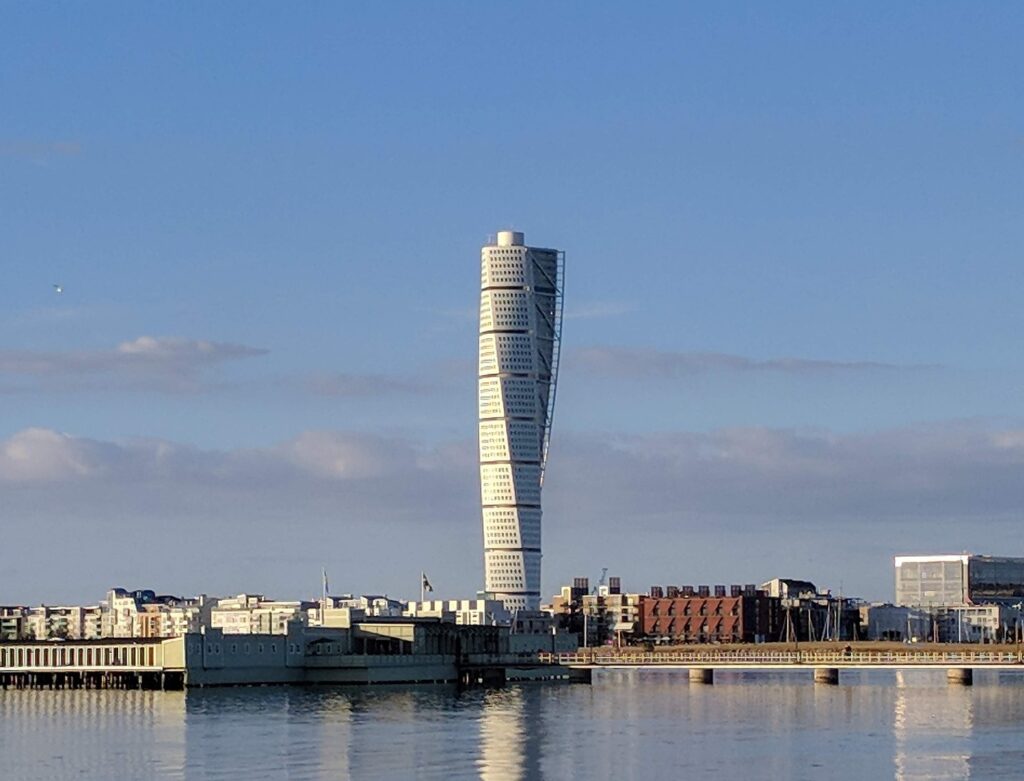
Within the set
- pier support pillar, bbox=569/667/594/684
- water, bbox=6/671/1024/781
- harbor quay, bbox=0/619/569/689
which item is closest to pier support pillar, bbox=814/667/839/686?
water, bbox=6/671/1024/781

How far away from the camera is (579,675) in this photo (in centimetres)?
19725

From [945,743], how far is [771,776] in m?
18.8

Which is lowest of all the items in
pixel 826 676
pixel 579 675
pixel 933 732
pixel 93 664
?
pixel 933 732

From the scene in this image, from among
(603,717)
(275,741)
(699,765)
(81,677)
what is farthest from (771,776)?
(81,677)

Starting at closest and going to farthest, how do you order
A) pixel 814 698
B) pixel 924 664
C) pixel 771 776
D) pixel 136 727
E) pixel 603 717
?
pixel 771 776, pixel 136 727, pixel 603 717, pixel 814 698, pixel 924 664

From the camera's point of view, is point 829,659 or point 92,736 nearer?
point 92,736

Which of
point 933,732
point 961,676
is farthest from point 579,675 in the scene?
point 933,732

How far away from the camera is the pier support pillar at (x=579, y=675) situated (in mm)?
195250

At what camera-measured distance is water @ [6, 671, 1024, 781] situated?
91812 mm

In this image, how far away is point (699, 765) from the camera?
93625 mm

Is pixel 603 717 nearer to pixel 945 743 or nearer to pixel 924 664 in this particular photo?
pixel 945 743

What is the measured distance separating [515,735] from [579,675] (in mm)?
86414

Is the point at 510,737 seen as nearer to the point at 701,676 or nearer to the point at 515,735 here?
the point at 515,735

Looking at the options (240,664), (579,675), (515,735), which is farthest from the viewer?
(579,675)
